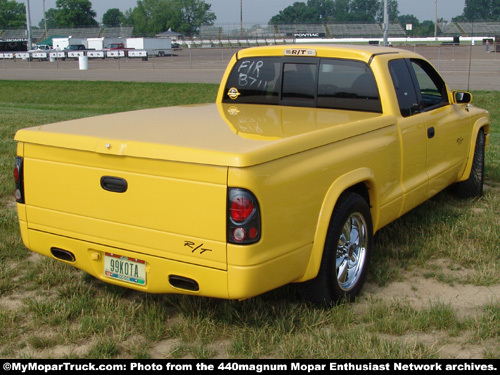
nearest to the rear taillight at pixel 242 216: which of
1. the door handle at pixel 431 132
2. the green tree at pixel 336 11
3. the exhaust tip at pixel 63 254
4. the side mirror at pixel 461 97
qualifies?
the exhaust tip at pixel 63 254

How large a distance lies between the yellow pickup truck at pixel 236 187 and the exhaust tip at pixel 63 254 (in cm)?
1

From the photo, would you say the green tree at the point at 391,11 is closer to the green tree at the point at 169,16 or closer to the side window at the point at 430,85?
the green tree at the point at 169,16

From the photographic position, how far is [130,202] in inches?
143

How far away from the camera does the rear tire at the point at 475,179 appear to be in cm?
686

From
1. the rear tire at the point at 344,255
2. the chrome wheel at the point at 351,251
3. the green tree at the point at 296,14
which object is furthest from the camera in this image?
the green tree at the point at 296,14

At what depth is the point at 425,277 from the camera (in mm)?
4891

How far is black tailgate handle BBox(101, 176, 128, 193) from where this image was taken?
364 cm

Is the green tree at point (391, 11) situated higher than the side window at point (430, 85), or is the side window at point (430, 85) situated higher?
the green tree at point (391, 11)

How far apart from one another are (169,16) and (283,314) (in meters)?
139

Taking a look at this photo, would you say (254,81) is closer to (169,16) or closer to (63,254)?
(63,254)

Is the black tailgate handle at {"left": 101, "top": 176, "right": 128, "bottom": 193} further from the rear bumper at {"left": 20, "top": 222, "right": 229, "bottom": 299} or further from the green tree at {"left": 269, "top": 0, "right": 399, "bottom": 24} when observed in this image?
the green tree at {"left": 269, "top": 0, "right": 399, "bottom": 24}

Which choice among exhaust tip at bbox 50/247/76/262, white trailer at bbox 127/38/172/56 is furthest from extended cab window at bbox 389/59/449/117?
white trailer at bbox 127/38/172/56

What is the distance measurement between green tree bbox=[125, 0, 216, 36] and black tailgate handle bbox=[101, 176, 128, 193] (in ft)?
438

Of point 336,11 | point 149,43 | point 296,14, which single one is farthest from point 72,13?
point 336,11
